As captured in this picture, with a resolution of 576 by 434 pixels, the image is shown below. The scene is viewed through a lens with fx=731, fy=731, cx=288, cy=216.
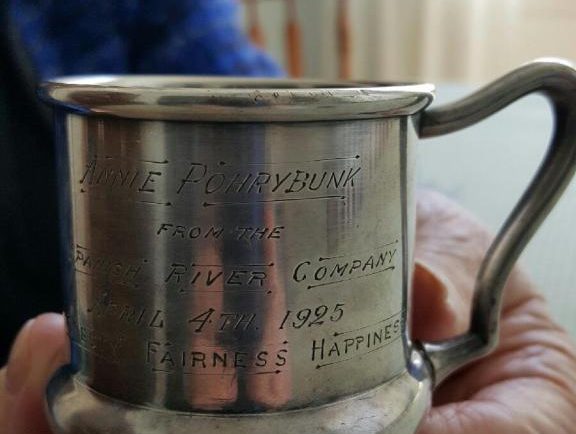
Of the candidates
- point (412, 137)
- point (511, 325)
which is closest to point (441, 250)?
point (511, 325)

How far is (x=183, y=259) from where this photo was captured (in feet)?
0.91

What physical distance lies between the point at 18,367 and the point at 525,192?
277mm

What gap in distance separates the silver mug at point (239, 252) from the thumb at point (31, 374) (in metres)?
0.05

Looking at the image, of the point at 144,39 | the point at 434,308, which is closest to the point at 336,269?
the point at 434,308

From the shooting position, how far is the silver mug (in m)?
0.27

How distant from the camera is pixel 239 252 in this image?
27cm

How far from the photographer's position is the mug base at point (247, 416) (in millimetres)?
288

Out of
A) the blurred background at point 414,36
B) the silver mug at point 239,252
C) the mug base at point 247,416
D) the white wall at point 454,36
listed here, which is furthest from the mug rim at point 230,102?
the white wall at point 454,36

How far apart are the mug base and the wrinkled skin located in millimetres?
41

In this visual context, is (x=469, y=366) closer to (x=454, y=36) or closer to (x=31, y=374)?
(x=31, y=374)

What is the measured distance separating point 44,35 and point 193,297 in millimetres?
494

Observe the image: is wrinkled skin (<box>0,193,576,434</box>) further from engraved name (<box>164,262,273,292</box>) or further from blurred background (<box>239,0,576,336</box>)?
blurred background (<box>239,0,576,336</box>)

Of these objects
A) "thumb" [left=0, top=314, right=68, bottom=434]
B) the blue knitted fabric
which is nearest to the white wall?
the blue knitted fabric

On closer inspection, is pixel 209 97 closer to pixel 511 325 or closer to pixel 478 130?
pixel 511 325
